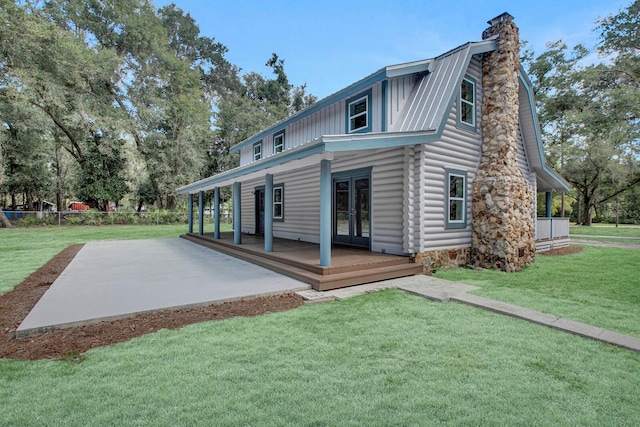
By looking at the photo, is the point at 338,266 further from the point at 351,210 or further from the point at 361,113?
the point at 361,113

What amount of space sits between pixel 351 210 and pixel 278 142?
5.50m

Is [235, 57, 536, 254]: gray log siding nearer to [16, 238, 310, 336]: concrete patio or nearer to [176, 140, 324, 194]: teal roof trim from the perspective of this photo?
Result: [176, 140, 324, 194]: teal roof trim

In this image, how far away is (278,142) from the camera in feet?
41.1

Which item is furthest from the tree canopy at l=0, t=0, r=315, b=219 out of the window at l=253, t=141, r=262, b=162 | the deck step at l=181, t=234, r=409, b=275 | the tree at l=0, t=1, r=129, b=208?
the deck step at l=181, t=234, r=409, b=275

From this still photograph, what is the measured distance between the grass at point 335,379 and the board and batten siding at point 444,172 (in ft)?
11.2

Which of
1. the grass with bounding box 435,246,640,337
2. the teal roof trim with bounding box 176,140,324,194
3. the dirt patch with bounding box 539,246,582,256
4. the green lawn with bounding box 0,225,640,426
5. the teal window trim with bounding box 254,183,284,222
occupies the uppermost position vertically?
the teal roof trim with bounding box 176,140,324,194

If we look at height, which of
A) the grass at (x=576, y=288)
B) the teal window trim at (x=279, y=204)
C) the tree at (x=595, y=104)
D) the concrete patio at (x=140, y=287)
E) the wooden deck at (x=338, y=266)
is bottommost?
the grass at (x=576, y=288)

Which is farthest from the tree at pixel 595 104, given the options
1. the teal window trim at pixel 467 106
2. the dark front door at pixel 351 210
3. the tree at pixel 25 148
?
the tree at pixel 25 148

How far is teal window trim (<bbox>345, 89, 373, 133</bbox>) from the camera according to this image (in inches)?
304

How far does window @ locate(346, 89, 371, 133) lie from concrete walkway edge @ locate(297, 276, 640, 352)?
12.8 ft

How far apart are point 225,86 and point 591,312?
37.0 meters

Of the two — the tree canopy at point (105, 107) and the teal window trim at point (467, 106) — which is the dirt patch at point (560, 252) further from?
the tree canopy at point (105, 107)

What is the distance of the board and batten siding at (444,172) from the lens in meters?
6.79

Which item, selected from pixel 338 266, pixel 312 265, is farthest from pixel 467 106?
pixel 312 265
